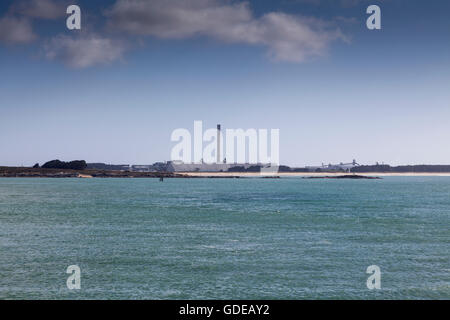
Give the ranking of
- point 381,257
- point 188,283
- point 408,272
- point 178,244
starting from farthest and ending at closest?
point 178,244 → point 381,257 → point 408,272 → point 188,283

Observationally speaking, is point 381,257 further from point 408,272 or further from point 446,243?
point 446,243

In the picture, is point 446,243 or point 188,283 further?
point 446,243

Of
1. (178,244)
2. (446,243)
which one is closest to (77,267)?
(178,244)
